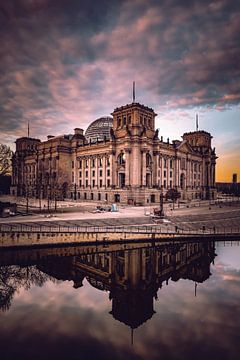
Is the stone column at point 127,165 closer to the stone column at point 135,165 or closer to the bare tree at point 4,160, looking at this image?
the stone column at point 135,165

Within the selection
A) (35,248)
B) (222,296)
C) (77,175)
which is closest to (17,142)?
(77,175)

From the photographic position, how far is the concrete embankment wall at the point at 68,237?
30609 mm

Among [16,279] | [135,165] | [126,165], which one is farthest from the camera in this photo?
[126,165]

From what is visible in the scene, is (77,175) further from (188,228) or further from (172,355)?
(172,355)

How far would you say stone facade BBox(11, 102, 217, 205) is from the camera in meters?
67.9

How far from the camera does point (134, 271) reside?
2606 cm

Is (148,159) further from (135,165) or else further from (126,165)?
(126,165)

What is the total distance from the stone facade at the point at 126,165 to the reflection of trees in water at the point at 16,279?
3402 cm

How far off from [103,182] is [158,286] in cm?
5666

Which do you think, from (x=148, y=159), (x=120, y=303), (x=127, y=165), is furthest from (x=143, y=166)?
(x=120, y=303)

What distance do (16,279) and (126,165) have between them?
4798cm

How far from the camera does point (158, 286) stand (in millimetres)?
23031

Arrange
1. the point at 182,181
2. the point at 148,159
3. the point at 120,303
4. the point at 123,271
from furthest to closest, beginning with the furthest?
the point at 182,181 < the point at 148,159 < the point at 123,271 < the point at 120,303

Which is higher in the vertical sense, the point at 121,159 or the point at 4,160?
the point at 121,159
